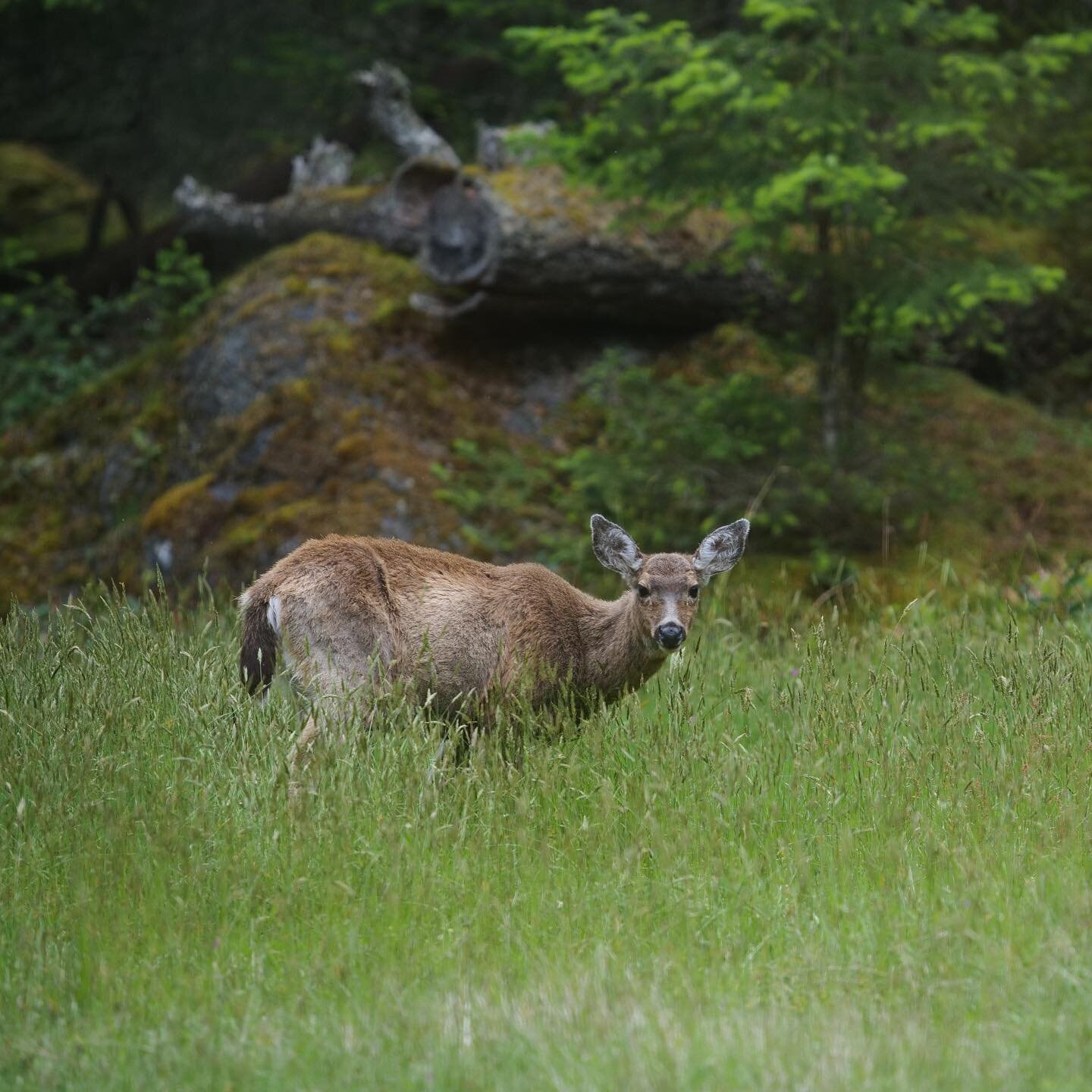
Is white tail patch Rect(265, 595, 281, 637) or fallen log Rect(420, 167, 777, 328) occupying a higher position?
white tail patch Rect(265, 595, 281, 637)

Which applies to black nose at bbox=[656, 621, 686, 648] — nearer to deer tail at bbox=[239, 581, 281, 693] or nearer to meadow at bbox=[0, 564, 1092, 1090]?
meadow at bbox=[0, 564, 1092, 1090]

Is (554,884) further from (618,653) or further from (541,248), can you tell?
(541,248)

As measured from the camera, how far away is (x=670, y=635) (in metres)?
6.13

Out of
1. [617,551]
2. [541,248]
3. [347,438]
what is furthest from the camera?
[541,248]

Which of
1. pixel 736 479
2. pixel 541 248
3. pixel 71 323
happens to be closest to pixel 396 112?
pixel 541 248

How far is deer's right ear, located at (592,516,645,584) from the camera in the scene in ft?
21.8

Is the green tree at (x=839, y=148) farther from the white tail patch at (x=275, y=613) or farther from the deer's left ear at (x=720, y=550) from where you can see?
the white tail patch at (x=275, y=613)

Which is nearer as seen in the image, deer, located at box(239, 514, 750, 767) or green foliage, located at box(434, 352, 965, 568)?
deer, located at box(239, 514, 750, 767)

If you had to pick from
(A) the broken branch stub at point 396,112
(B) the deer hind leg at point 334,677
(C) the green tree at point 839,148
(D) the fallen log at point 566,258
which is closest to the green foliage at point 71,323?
(A) the broken branch stub at point 396,112

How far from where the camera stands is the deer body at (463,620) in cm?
610

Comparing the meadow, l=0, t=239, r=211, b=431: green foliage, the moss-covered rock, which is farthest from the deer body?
l=0, t=239, r=211, b=431: green foliage

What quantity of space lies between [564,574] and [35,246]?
10.1 metres

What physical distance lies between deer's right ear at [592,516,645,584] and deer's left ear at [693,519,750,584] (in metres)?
0.28

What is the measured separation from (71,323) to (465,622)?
A: 10326 mm
